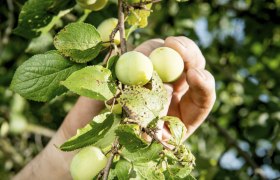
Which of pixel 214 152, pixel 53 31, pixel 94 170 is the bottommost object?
pixel 214 152

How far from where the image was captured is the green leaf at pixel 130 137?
931mm

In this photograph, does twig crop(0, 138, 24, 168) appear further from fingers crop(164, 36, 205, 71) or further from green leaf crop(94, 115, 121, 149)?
green leaf crop(94, 115, 121, 149)

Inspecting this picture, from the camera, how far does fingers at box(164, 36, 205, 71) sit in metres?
1.34

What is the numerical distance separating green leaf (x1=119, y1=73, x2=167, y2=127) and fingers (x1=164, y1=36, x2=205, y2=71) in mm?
366

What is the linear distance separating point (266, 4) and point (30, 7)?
192 centimetres

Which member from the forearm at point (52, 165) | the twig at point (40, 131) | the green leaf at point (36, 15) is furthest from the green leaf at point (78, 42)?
the twig at point (40, 131)

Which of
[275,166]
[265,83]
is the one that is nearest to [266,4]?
[265,83]

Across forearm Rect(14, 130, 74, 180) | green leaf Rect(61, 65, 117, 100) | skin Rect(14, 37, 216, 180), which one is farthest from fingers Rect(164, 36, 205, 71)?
forearm Rect(14, 130, 74, 180)

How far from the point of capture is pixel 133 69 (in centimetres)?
99

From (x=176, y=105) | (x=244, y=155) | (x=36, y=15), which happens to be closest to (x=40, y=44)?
(x=36, y=15)

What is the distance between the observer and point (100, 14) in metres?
1.60

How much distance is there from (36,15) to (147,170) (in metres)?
0.68

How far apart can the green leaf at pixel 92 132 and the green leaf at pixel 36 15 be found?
1.80 ft

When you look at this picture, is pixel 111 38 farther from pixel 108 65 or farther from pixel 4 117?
pixel 4 117
